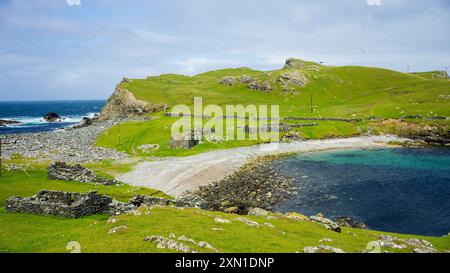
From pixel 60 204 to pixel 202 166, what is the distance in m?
46.2

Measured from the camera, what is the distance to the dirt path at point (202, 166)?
67.6 metres

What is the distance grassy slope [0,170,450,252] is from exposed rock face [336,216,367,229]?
8.28 metres

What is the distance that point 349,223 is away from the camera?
4669 cm

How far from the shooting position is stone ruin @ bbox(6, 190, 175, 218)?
35188 millimetres

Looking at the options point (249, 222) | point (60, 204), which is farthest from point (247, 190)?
point (60, 204)

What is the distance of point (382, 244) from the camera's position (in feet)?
98.9

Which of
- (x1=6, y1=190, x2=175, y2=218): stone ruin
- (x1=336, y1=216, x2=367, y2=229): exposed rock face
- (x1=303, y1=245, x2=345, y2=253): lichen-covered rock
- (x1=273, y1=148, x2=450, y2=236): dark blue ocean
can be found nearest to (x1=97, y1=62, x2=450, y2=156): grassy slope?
(x1=273, y1=148, x2=450, y2=236): dark blue ocean

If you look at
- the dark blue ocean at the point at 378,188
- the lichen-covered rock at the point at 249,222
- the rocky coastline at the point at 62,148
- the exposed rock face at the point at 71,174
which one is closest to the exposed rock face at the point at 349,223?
the dark blue ocean at the point at 378,188

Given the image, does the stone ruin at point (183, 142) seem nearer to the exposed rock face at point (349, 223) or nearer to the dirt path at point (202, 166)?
the dirt path at point (202, 166)

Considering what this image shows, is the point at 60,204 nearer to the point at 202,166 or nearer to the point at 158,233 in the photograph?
the point at 158,233

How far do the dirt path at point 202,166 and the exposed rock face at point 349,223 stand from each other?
94.0 feet

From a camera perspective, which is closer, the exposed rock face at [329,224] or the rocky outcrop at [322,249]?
the rocky outcrop at [322,249]

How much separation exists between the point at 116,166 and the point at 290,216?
164 feet

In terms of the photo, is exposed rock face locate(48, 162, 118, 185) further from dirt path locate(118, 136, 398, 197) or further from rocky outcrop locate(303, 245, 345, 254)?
rocky outcrop locate(303, 245, 345, 254)
